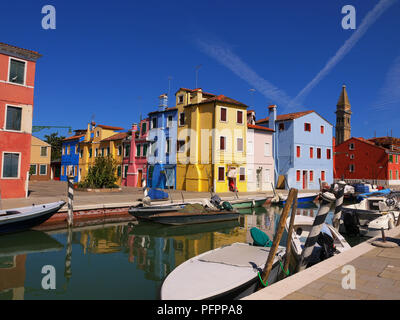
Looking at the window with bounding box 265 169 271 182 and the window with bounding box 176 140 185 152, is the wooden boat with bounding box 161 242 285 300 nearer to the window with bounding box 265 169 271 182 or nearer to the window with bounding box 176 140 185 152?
the window with bounding box 176 140 185 152

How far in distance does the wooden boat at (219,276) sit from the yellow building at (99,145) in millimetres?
34342

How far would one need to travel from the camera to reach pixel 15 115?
19.5m

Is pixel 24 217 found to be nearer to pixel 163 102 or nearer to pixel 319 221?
pixel 319 221

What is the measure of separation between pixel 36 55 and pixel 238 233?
60.3ft

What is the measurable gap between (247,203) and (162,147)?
14.2 m

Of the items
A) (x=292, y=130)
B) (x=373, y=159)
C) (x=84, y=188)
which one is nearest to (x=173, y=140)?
(x=84, y=188)

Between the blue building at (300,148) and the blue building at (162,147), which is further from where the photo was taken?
the blue building at (300,148)

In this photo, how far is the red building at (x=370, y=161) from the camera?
145 ft

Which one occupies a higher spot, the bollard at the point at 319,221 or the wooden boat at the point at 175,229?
the bollard at the point at 319,221

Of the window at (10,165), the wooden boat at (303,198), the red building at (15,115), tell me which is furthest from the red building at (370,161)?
the window at (10,165)

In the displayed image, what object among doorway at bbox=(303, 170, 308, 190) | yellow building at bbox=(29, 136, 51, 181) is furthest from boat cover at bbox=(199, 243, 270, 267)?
yellow building at bbox=(29, 136, 51, 181)

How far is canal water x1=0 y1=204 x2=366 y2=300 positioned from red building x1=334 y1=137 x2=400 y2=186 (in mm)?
36009

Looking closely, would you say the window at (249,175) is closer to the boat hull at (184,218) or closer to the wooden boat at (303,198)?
the wooden boat at (303,198)
